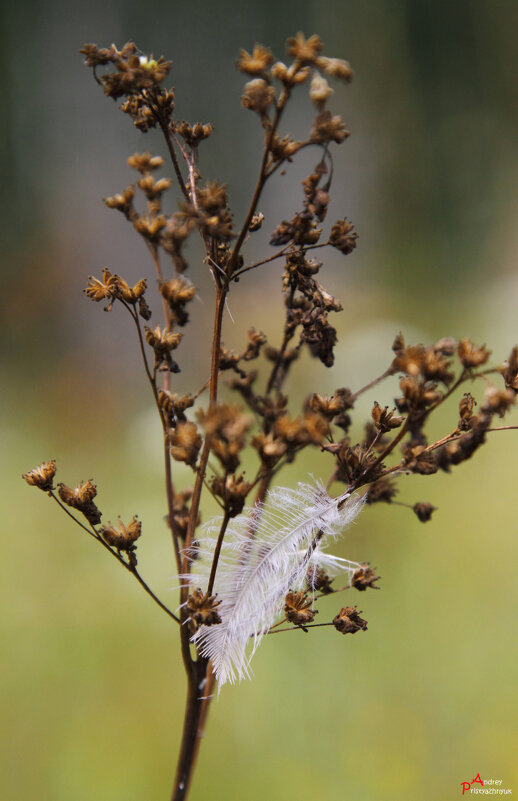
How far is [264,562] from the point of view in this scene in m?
0.36

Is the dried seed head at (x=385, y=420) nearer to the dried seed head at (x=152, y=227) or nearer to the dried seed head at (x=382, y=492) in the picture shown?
the dried seed head at (x=382, y=492)

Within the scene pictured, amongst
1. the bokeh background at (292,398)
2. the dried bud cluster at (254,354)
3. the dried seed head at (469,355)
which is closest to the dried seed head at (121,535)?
the dried bud cluster at (254,354)

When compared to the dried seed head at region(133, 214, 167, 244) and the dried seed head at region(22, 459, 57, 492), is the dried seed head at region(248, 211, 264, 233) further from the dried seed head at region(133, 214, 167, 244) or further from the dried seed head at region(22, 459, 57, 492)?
the dried seed head at region(22, 459, 57, 492)

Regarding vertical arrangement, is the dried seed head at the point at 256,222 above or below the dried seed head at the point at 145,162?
below

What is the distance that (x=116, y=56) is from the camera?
1.01 ft

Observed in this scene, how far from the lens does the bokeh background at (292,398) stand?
0.64 meters

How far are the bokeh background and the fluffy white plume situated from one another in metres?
0.36

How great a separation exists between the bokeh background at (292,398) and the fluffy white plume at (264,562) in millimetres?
365

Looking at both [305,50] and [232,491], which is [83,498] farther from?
[305,50]

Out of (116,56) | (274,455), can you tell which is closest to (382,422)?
(274,455)

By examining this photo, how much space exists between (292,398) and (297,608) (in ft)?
3.25

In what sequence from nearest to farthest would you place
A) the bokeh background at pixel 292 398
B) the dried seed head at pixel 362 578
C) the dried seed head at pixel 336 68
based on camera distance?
the dried seed head at pixel 336 68, the dried seed head at pixel 362 578, the bokeh background at pixel 292 398

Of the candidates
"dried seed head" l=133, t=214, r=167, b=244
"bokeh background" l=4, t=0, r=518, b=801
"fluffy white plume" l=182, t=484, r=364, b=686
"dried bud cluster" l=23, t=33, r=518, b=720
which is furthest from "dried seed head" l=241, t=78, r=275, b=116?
"bokeh background" l=4, t=0, r=518, b=801

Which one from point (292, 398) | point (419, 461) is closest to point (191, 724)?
point (419, 461)
